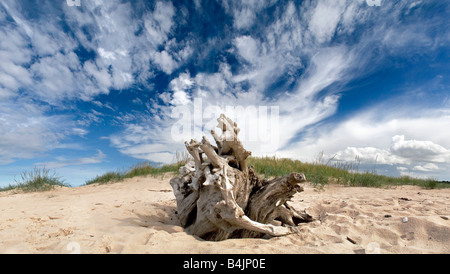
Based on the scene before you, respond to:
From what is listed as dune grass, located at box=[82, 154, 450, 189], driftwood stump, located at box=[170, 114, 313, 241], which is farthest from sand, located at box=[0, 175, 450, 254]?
dune grass, located at box=[82, 154, 450, 189]

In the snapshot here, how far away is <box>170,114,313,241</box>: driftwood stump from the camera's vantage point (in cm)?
292

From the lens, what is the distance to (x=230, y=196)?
283 centimetres

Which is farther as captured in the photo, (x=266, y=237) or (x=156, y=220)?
(x=156, y=220)

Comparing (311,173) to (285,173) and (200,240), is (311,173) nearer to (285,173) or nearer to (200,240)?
(285,173)

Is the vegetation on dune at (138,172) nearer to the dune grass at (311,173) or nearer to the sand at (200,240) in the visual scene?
the dune grass at (311,173)

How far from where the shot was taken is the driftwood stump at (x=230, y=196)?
2.92 m

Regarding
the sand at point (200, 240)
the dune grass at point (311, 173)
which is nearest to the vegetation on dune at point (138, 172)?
the dune grass at point (311, 173)

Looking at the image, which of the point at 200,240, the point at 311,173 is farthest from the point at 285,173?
the point at 200,240

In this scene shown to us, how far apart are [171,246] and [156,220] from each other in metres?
1.64

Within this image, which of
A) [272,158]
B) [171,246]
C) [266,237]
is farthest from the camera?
[272,158]
